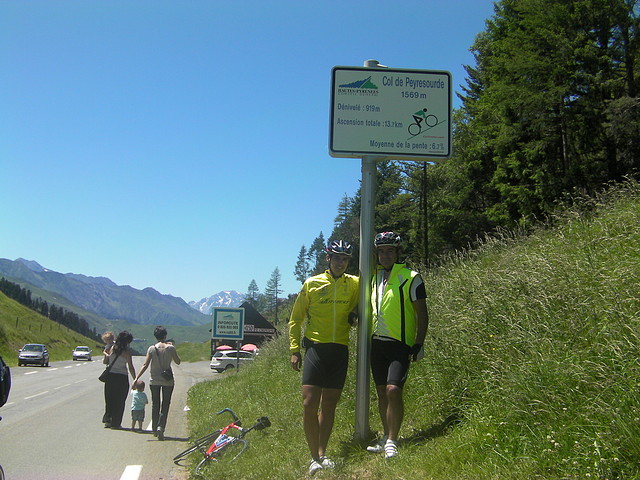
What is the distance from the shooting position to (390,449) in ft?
15.1

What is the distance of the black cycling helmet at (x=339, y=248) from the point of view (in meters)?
5.34

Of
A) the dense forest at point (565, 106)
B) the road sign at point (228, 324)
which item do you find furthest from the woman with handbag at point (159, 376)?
the dense forest at point (565, 106)

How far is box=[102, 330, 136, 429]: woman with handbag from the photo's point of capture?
1091cm

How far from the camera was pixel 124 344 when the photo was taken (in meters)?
11.0

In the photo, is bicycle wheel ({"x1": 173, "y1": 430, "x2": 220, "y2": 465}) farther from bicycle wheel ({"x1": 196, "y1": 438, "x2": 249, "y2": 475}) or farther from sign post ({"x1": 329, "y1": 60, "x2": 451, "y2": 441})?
sign post ({"x1": 329, "y1": 60, "x2": 451, "y2": 441})

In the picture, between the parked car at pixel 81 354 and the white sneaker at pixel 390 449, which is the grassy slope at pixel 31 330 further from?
the white sneaker at pixel 390 449

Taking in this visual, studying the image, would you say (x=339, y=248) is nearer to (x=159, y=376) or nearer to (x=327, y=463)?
(x=327, y=463)

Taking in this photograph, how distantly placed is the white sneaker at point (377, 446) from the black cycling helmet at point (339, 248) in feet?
5.39

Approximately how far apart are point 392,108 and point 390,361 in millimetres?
2386

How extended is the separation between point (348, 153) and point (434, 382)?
2427mm

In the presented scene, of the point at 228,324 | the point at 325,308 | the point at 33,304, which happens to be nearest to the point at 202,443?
the point at 325,308

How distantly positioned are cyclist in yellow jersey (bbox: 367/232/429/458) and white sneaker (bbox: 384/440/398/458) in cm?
5

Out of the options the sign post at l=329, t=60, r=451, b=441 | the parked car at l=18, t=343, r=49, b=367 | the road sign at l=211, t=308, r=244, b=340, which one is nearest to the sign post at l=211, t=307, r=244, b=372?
the road sign at l=211, t=308, r=244, b=340

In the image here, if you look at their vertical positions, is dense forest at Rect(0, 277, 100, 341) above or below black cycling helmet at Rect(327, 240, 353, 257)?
below
